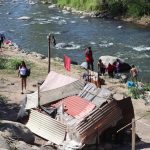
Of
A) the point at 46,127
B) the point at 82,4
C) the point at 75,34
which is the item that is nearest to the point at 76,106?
the point at 46,127

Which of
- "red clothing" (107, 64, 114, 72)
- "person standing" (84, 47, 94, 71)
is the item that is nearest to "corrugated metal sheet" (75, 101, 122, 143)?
"person standing" (84, 47, 94, 71)

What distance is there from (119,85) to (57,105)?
10351mm

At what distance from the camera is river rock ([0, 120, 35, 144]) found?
56.2 ft

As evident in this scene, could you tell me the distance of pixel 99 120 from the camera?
1777 cm

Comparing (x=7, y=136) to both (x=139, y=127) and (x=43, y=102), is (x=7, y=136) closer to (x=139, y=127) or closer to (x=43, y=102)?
(x=43, y=102)

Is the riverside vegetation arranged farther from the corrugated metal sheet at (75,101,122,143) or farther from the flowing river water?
the corrugated metal sheet at (75,101,122,143)

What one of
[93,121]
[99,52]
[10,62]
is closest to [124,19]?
[99,52]

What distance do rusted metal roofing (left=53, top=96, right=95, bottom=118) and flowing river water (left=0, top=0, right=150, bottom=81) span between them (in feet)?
49.5

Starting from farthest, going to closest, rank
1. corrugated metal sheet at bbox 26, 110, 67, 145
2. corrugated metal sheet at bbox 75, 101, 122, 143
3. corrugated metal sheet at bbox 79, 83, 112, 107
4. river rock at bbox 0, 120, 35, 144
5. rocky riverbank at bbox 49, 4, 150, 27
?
1. rocky riverbank at bbox 49, 4, 150, 27
2. corrugated metal sheet at bbox 79, 83, 112, 107
3. corrugated metal sheet at bbox 26, 110, 67, 145
4. corrugated metal sheet at bbox 75, 101, 122, 143
5. river rock at bbox 0, 120, 35, 144

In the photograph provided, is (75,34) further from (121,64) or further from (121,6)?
→ (121,64)

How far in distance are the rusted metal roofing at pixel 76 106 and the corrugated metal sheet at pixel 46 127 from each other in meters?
0.71

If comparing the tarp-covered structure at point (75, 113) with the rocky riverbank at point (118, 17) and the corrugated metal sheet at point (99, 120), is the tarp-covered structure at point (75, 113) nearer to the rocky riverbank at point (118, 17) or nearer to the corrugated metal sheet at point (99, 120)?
the corrugated metal sheet at point (99, 120)

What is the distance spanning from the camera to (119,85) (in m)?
29.5

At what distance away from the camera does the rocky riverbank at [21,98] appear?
55.8 ft
